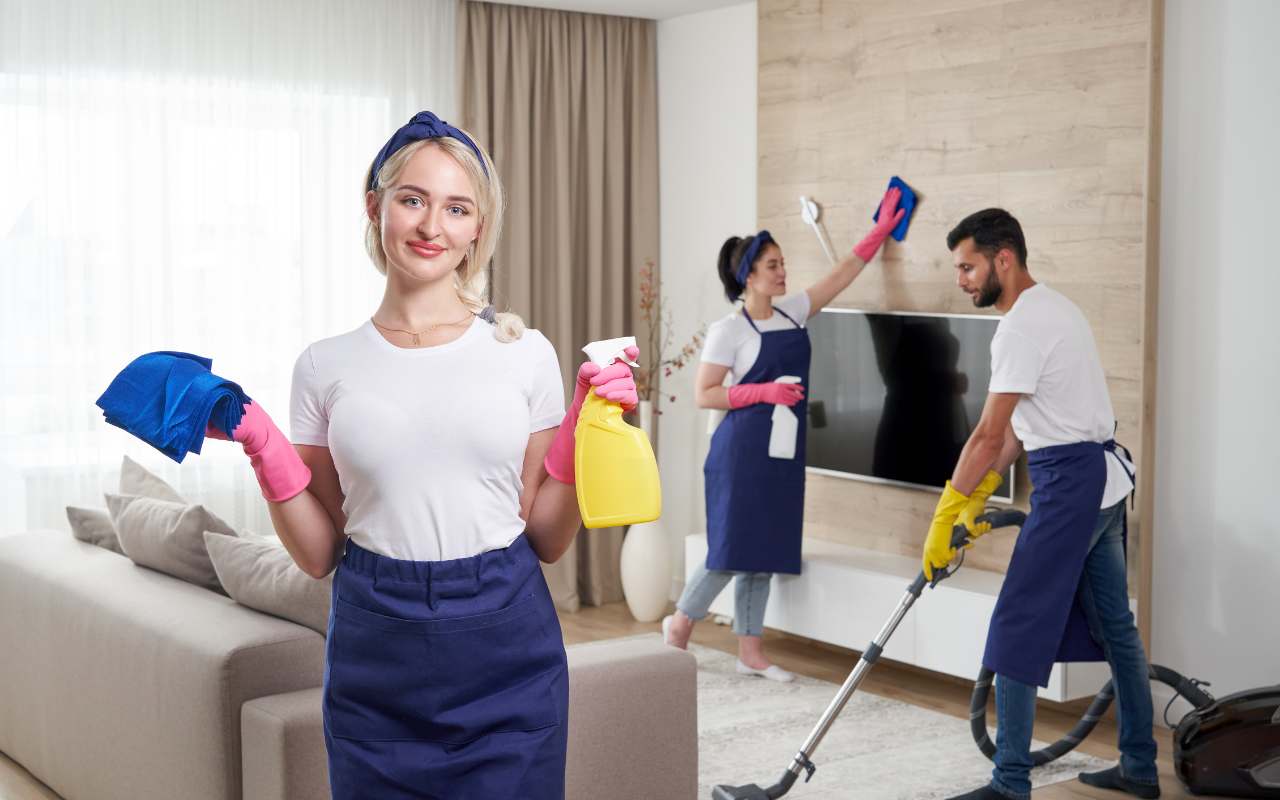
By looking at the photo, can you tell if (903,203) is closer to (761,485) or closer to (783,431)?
(783,431)

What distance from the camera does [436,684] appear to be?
1793mm

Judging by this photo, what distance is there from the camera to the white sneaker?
187 inches

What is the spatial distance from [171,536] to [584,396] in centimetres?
179

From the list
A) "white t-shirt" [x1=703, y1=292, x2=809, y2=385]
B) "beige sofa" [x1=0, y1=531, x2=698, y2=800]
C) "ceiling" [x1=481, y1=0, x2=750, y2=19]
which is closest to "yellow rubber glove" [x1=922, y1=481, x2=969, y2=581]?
"beige sofa" [x1=0, y1=531, x2=698, y2=800]

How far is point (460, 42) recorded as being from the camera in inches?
226

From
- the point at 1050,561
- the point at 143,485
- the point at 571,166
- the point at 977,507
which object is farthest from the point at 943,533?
the point at 571,166

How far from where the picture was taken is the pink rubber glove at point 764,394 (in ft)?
15.6

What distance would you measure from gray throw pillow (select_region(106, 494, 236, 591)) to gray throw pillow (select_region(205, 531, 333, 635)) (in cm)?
9

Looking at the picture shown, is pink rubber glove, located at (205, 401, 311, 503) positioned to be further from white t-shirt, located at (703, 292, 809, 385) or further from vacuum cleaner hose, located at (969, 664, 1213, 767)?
white t-shirt, located at (703, 292, 809, 385)

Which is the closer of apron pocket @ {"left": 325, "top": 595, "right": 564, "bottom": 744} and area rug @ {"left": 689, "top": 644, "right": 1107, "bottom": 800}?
apron pocket @ {"left": 325, "top": 595, "right": 564, "bottom": 744}

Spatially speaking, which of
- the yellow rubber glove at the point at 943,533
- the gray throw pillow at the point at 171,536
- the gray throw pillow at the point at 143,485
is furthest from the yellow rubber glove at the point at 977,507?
the gray throw pillow at the point at 143,485

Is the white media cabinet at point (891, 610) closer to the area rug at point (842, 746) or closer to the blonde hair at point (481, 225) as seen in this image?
the area rug at point (842, 746)

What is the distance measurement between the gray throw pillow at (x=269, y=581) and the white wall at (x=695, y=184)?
3.12 meters

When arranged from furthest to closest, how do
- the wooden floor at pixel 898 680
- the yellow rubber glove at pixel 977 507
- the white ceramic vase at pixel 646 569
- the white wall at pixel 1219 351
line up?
the white ceramic vase at pixel 646 569 → the white wall at pixel 1219 351 → the wooden floor at pixel 898 680 → the yellow rubber glove at pixel 977 507
